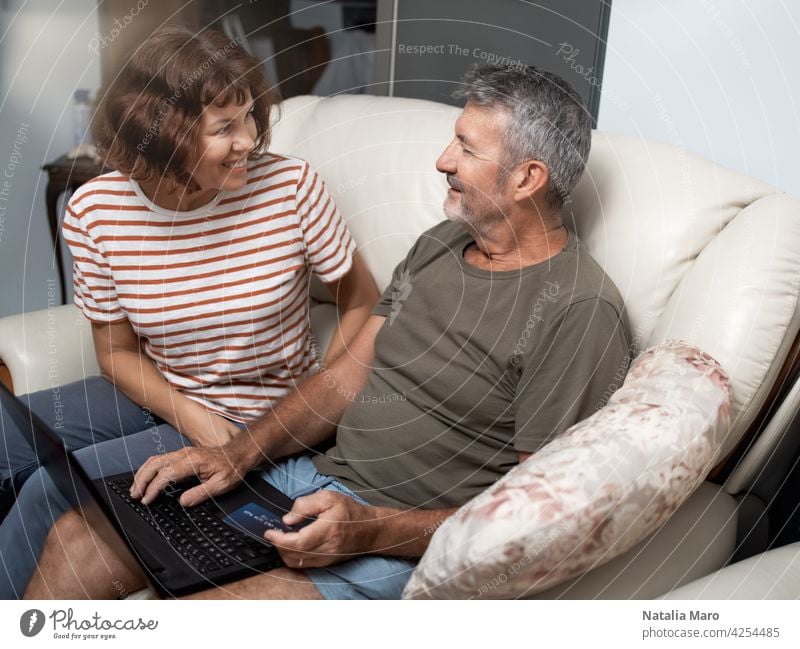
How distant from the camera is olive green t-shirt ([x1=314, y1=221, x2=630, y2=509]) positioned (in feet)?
3.22

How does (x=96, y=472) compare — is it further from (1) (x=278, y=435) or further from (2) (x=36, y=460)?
(1) (x=278, y=435)

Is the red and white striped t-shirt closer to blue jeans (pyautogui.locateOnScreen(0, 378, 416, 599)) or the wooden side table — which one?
blue jeans (pyautogui.locateOnScreen(0, 378, 416, 599))

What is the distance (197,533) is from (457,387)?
14.4 inches

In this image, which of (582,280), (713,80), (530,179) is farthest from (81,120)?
(713,80)

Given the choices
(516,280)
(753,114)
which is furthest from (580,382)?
(753,114)

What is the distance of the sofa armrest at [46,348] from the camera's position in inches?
51.2

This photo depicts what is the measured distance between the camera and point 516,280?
1.08m

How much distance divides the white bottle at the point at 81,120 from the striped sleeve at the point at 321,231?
434 millimetres

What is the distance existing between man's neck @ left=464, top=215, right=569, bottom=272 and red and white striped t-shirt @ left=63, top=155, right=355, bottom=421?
0.24 m

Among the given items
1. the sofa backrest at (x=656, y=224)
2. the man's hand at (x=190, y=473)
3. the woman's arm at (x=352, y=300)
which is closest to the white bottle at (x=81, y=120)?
the sofa backrest at (x=656, y=224)

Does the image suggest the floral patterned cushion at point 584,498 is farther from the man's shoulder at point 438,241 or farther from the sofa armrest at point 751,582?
the man's shoulder at point 438,241

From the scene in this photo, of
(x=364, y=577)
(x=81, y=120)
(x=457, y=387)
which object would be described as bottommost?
(x=364, y=577)

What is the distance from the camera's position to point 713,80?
129 centimetres

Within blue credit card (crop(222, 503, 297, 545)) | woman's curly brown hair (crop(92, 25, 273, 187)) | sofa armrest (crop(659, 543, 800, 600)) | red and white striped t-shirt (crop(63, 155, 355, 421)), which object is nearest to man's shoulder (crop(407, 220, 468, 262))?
red and white striped t-shirt (crop(63, 155, 355, 421))
